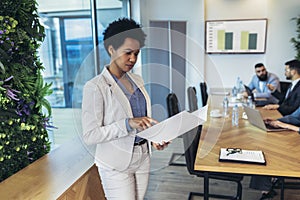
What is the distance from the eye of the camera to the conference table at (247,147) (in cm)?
160

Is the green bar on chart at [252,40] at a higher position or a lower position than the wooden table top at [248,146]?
higher

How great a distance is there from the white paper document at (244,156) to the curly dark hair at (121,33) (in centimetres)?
94

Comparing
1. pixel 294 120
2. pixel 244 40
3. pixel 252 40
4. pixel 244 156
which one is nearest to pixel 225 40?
pixel 244 40

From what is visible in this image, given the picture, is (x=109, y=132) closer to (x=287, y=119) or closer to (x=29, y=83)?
(x=29, y=83)

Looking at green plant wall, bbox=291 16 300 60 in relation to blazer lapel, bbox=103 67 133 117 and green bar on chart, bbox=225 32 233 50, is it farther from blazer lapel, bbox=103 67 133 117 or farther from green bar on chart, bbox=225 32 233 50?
blazer lapel, bbox=103 67 133 117

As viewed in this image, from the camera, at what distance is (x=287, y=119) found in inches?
99.5

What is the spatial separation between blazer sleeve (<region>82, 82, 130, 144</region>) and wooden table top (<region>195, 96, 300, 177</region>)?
28.2 inches

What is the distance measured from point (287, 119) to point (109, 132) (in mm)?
1974

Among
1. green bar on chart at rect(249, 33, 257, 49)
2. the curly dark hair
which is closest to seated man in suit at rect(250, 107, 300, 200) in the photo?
the curly dark hair

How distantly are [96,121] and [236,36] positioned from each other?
14.2 feet

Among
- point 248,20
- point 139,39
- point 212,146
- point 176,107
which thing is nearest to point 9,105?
point 139,39

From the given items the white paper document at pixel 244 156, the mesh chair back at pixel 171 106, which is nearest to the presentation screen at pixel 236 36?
the mesh chair back at pixel 171 106

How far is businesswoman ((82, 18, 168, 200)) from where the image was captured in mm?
1198

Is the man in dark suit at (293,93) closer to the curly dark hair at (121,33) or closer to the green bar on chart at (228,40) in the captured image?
the green bar on chart at (228,40)
